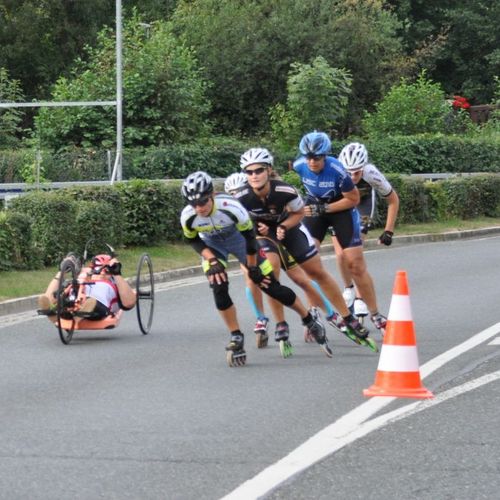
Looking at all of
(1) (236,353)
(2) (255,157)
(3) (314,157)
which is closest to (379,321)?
(3) (314,157)

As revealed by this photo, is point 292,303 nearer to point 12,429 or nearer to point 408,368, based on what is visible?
point 408,368

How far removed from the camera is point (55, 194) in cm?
2016

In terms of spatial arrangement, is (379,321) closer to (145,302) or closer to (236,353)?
(236,353)

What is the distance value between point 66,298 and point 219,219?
2078 mm

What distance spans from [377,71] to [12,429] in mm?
41872

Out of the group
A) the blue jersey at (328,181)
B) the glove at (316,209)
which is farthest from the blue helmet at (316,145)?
the glove at (316,209)

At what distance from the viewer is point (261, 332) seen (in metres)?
12.2

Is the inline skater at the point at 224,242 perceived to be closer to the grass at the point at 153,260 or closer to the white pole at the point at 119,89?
the grass at the point at 153,260

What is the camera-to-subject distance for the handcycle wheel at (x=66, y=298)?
12570mm

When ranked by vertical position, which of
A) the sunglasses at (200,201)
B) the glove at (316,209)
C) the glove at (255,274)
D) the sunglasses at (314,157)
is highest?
the sunglasses at (314,157)

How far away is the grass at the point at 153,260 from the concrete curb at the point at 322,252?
7.3 inches

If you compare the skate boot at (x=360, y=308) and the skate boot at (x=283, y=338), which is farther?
the skate boot at (x=360, y=308)

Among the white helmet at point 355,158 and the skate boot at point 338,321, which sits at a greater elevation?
the white helmet at point 355,158

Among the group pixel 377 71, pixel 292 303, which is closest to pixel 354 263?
pixel 292 303
